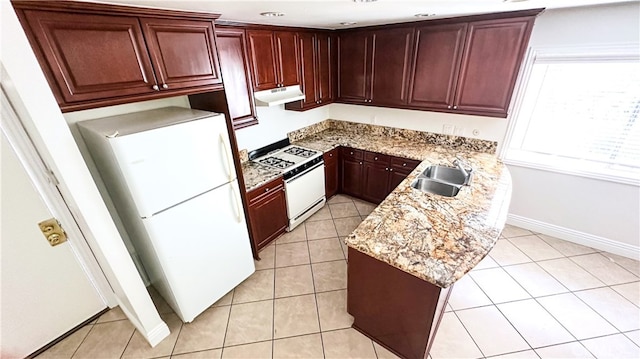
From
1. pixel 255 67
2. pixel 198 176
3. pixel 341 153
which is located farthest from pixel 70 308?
pixel 341 153

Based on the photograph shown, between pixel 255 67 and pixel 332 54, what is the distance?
124 centimetres

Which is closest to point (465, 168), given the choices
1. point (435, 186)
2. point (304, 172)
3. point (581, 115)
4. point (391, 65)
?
point (435, 186)

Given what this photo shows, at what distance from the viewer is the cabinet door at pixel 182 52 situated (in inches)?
59.9

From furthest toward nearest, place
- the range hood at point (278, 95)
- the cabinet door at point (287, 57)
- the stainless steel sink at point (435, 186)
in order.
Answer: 1. the cabinet door at point (287, 57)
2. the range hood at point (278, 95)
3. the stainless steel sink at point (435, 186)

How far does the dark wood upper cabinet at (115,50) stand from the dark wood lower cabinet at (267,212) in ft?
3.54

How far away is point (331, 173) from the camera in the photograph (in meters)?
3.48

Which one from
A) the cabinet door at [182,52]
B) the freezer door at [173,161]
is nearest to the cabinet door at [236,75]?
the cabinet door at [182,52]

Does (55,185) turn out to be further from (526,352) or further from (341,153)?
(526,352)

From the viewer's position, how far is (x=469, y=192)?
2059 millimetres

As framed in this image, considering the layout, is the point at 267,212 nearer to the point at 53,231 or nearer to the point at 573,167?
the point at 53,231

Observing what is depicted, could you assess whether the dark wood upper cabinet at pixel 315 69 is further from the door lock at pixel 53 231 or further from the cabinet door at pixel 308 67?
the door lock at pixel 53 231

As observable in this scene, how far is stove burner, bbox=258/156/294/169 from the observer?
2.79m

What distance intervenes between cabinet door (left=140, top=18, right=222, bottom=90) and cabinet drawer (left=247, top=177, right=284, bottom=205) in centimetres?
101

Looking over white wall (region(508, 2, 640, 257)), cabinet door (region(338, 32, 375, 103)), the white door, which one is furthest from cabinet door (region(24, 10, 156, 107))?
white wall (region(508, 2, 640, 257))
